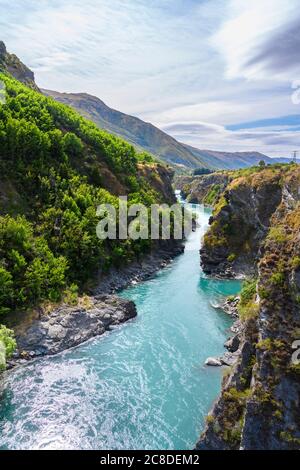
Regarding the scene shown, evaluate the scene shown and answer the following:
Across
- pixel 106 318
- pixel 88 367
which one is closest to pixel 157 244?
pixel 106 318

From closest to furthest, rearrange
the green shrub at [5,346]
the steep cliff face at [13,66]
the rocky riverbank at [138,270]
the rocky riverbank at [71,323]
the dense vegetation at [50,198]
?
the green shrub at [5,346] → the rocky riverbank at [71,323] → the dense vegetation at [50,198] → the rocky riverbank at [138,270] → the steep cliff face at [13,66]

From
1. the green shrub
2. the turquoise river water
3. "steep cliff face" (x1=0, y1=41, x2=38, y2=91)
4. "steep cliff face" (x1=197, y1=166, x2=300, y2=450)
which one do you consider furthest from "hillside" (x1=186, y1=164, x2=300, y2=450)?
"steep cliff face" (x1=0, y1=41, x2=38, y2=91)

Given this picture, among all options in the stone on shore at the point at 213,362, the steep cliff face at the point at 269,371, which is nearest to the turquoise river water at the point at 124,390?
the stone on shore at the point at 213,362

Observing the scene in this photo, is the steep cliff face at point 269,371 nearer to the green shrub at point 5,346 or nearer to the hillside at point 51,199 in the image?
the green shrub at point 5,346

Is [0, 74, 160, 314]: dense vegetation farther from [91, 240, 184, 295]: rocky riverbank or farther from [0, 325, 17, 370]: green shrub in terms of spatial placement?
[0, 325, 17, 370]: green shrub

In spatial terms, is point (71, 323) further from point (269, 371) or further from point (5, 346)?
point (269, 371)
